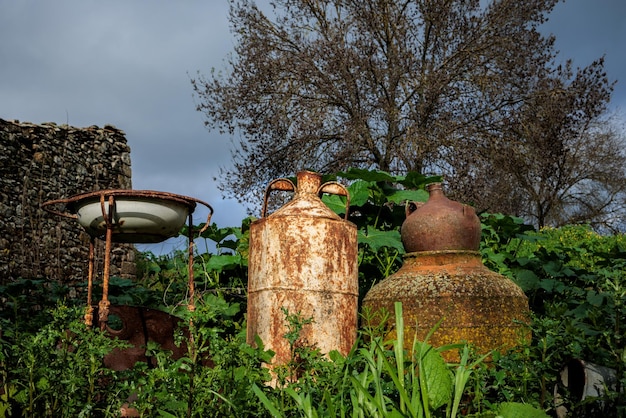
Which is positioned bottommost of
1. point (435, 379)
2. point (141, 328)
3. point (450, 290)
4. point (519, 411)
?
point (519, 411)

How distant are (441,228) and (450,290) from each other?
0.44 m

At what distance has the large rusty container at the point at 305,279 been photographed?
3.50 metres

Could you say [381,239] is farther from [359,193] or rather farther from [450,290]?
[450,290]

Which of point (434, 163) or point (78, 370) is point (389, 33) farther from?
point (78, 370)

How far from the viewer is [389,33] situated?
13.4m

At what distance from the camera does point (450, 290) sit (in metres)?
3.29

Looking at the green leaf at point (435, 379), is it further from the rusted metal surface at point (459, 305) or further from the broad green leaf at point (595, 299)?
the broad green leaf at point (595, 299)

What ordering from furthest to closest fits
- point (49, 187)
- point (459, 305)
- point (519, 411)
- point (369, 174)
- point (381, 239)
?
point (49, 187), point (369, 174), point (381, 239), point (459, 305), point (519, 411)

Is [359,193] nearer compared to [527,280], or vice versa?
[527,280]

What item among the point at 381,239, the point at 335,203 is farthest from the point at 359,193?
the point at 381,239

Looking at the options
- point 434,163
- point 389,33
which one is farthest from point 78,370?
point 389,33

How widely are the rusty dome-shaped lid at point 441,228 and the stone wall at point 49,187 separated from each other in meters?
6.38

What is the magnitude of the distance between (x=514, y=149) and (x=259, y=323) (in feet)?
35.9

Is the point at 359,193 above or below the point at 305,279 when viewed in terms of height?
above
